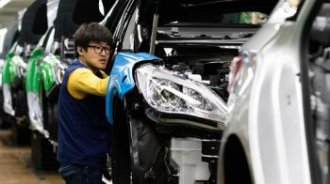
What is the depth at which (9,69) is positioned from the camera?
12562 millimetres

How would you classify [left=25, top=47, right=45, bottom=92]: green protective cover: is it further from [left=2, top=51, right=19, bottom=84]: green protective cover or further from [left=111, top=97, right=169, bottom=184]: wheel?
[left=111, top=97, right=169, bottom=184]: wheel

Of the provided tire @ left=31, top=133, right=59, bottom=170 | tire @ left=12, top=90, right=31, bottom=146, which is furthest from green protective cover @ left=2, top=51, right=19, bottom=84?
tire @ left=31, top=133, right=59, bottom=170

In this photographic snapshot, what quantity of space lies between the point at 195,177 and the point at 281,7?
150 centimetres

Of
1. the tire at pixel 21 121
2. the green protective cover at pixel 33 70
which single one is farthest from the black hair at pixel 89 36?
the tire at pixel 21 121

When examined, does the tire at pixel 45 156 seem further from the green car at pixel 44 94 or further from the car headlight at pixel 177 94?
the car headlight at pixel 177 94

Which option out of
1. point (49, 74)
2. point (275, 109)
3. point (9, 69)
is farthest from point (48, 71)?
point (275, 109)

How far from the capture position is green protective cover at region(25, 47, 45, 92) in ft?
32.8

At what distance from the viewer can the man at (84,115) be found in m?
5.20

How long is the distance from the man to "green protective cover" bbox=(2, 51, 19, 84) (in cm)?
662

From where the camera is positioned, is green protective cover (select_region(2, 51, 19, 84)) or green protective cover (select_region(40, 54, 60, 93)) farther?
green protective cover (select_region(2, 51, 19, 84))

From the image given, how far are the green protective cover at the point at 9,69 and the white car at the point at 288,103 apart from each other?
348 inches

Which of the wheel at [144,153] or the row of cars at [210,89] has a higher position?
the row of cars at [210,89]

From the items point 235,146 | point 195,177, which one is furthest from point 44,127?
point 235,146

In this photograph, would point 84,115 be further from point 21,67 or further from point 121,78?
point 21,67
